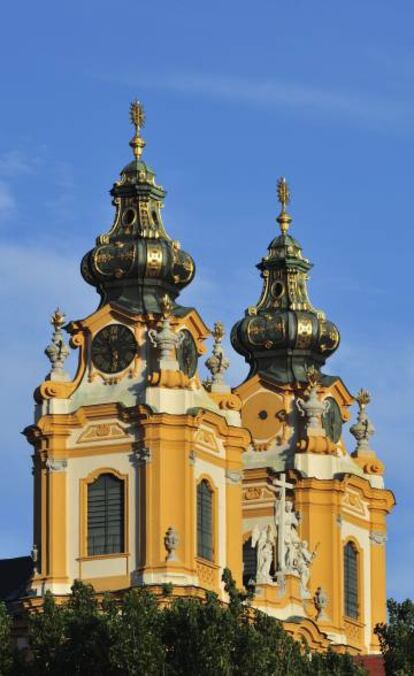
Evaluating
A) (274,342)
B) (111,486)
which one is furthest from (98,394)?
(274,342)

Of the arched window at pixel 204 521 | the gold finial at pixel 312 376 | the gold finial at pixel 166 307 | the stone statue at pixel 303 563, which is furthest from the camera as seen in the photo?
the gold finial at pixel 312 376

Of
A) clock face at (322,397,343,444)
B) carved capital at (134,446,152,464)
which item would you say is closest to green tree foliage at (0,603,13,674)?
carved capital at (134,446,152,464)

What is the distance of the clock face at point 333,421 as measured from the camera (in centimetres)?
11025

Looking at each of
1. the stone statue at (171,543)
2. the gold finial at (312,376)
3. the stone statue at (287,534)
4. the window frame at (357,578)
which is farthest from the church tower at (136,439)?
the window frame at (357,578)

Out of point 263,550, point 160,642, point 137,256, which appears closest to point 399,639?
point 160,642

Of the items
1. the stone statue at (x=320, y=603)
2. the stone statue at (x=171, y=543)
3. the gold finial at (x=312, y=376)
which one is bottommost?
the stone statue at (x=320, y=603)

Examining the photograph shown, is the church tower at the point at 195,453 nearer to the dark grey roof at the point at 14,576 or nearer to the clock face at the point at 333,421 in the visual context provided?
the clock face at the point at 333,421

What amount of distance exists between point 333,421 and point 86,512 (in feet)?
38.9

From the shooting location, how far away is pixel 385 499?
110312 millimetres

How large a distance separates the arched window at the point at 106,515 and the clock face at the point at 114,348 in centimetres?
330

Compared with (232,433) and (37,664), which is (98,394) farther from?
(37,664)

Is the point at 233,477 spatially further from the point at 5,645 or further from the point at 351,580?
the point at 5,645

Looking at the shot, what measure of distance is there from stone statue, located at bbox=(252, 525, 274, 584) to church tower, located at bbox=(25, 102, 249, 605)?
67.5 inches

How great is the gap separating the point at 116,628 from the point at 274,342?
77.1 ft
